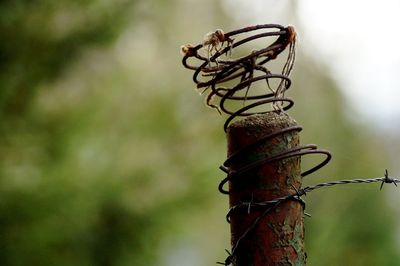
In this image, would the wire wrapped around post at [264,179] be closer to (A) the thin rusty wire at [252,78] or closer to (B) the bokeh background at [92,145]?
(A) the thin rusty wire at [252,78]

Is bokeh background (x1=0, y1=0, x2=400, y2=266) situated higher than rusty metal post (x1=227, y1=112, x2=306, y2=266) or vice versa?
bokeh background (x1=0, y1=0, x2=400, y2=266)

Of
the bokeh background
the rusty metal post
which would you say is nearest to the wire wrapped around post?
the rusty metal post

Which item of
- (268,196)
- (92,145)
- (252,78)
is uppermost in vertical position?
(92,145)

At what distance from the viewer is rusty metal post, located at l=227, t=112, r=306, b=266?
0.66 m

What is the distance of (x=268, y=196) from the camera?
0.67 metres

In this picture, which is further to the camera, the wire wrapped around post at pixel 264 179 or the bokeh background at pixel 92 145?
the bokeh background at pixel 92 145

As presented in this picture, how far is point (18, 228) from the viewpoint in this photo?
75.8 inches

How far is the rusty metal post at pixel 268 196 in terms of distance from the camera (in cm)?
66

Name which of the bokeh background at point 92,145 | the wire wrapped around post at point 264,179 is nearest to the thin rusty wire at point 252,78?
the wire wrapped around post at point 264,179

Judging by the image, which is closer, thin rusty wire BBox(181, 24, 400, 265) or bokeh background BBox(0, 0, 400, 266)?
thin rusty wire BBox(181, 24, 400, 265)

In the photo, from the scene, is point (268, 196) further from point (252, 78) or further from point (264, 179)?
point (252, 78)

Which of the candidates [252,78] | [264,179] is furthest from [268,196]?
[252,78]

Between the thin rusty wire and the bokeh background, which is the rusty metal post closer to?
the thin rusty wire

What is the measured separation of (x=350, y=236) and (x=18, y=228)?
273 cm
